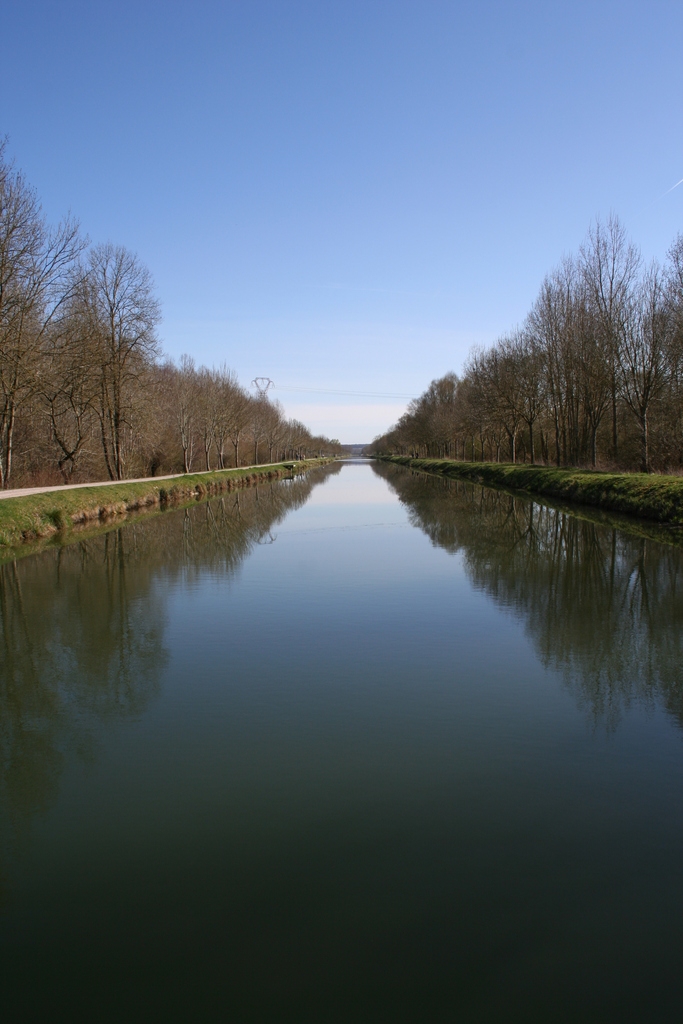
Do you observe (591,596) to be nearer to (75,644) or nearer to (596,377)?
(75,644)

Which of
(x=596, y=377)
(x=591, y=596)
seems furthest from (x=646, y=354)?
(x=591, y=596)

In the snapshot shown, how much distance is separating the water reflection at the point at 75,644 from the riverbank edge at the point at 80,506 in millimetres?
1582

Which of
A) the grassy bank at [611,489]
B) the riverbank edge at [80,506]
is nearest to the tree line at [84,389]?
the riverbank edge at [80,506]

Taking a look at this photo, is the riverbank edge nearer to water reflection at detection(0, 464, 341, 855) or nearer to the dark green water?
water reflection at detection(0, 464, 341, 855)

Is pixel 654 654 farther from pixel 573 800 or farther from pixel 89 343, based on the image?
pixel 89 343

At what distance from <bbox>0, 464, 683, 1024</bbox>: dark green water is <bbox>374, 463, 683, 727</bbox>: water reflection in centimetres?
6

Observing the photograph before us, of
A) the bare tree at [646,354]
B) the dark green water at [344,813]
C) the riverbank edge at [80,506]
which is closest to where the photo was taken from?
the dark green water at [344,813]

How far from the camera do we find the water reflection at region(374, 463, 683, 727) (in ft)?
21.2

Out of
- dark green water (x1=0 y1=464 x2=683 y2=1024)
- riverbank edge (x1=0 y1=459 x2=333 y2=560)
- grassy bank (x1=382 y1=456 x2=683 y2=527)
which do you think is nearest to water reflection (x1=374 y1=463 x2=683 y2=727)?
dark green water (x1=0 y1=464 x2=683 y2=1024)

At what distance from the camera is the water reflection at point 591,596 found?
6.46m

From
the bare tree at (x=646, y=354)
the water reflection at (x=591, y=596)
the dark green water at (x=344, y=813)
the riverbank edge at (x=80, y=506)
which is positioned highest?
the bare tree at (x=646, y=354)

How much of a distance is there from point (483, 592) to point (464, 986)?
25.7ft

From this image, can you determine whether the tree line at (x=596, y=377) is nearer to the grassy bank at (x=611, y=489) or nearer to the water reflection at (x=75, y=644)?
the grassy bank at (x=611, y=489)

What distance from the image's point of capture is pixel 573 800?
4.33 metres
